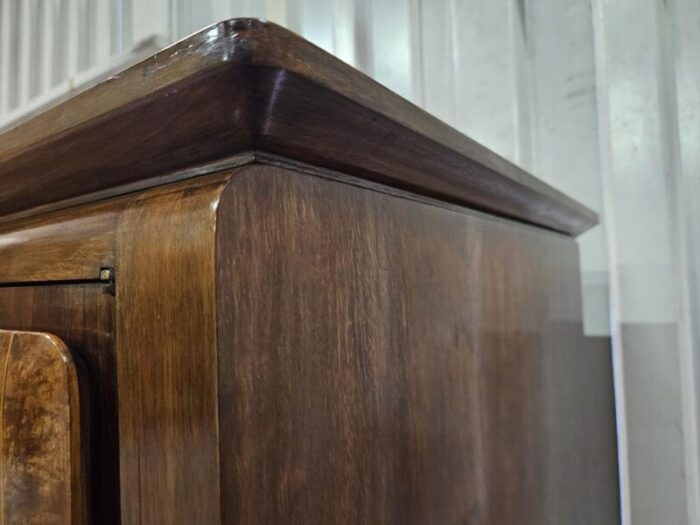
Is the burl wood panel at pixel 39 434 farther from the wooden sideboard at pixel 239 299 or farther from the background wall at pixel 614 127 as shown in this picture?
the background wall at pixel 614 127

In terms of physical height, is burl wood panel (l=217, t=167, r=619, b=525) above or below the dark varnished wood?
below

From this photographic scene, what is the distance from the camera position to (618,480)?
0.69 metres

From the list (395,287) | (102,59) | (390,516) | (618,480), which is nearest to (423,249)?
(395,287)

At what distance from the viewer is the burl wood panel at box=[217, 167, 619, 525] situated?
0.70ft

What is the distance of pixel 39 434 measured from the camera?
262mm

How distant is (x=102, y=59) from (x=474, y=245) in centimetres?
117

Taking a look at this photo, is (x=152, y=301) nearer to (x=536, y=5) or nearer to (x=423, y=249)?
(x=423, y=249)

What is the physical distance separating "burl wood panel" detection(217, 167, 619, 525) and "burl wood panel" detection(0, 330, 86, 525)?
0.34 ft

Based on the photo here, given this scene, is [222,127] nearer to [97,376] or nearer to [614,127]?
[97,376]

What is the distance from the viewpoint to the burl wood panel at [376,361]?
0.70ft

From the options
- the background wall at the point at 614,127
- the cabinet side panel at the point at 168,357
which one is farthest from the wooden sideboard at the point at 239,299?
the background wall at the point at 614,127

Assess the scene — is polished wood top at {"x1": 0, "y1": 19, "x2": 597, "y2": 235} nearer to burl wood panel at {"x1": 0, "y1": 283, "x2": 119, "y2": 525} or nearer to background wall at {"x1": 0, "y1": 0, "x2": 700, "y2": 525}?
burl wood panel at {"x1": 0, "y1": 283, "x2": 119, "y2": 525}

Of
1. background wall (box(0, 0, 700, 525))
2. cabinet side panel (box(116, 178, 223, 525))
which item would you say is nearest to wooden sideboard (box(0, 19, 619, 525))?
cabinet side panel (box(116, 178, 223, 525))

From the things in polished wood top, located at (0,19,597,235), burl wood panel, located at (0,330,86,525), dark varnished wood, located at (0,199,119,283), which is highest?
polished wood top, located at (0,19,597,235)
